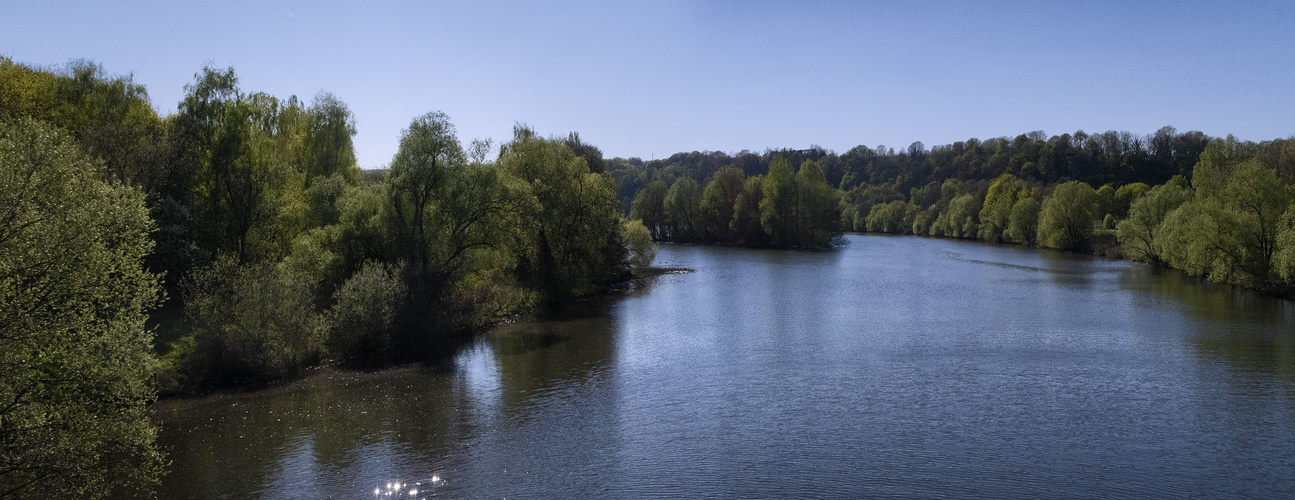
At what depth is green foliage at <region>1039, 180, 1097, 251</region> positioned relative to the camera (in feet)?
233

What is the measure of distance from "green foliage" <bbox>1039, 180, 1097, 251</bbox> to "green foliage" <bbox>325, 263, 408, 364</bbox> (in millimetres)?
67705

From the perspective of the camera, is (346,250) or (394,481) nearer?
(394,481)

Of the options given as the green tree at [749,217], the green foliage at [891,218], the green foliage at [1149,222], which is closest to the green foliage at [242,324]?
the green foliage at [1149,222]

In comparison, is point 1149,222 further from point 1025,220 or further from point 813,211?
point 813,211

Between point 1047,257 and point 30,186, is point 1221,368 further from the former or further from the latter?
point 1047,257

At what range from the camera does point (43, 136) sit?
35.9 feet

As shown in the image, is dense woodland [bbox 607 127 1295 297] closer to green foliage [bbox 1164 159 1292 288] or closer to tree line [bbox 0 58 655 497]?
green foliage [bbox 1164 159 1292 288]

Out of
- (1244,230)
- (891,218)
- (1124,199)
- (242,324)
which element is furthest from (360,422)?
(891,218)

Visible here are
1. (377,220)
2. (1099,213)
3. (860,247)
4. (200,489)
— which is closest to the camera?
(200,489)

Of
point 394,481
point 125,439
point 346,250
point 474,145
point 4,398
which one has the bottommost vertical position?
point 394,481

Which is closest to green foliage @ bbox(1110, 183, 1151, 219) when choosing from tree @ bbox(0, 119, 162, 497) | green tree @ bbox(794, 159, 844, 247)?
green tree @ bbox(794, 159, 844, 247)

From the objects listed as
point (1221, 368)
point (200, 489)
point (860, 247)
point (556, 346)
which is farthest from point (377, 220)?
point (860, 247)

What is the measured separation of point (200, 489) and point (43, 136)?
7.34 meters

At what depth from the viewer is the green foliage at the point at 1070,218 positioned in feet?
233
